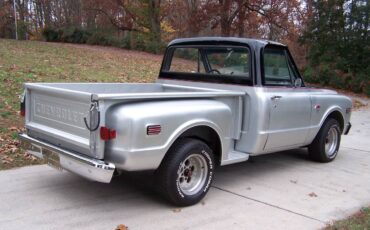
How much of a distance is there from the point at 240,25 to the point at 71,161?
77.2 ft

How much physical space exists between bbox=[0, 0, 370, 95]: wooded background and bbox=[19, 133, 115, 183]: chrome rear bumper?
57.9 feet

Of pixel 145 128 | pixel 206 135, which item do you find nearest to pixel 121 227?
pixel 145 128

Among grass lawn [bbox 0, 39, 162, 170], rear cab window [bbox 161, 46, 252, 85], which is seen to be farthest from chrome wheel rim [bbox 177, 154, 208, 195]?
grass lawn [bbox 0, 39, 162, 170]

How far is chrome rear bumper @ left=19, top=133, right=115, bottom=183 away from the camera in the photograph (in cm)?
410

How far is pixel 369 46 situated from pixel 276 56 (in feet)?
54.2

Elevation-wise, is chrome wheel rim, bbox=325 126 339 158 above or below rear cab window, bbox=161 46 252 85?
below

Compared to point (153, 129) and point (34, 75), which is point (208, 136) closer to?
point (153, 129)

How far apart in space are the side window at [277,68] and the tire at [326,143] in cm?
116

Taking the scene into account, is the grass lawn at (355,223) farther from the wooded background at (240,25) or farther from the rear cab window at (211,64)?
the wooded background at (240,25)

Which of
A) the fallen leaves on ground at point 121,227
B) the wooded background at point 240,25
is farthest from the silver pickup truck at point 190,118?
the wooded background at point 240,25

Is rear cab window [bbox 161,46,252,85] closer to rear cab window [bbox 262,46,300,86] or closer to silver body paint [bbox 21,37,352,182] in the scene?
silver body paint [bbox 21,37,352,182]

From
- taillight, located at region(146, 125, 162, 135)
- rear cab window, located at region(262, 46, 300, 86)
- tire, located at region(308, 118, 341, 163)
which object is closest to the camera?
taillight, located at region(146, 125, 162, 135)

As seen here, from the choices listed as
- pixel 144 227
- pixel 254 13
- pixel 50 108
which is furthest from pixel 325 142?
pixel 254 13

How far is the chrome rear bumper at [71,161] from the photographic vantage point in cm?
410
